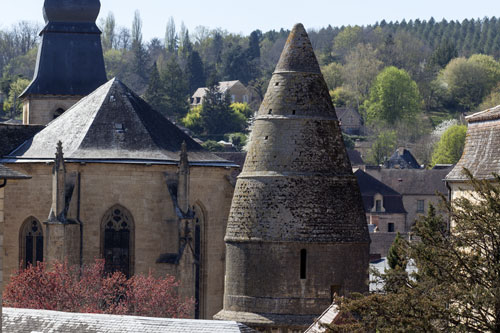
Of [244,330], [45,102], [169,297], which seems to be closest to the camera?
[244,330]

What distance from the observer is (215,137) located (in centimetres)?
15125

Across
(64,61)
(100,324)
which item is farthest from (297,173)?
(64,61)

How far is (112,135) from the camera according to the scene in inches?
2007

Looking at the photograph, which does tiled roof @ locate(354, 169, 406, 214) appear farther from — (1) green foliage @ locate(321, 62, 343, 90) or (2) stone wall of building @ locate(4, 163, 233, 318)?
(2) stone wall of building @ locate(4, 163, 233, 318)

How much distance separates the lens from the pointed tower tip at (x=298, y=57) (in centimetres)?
4012

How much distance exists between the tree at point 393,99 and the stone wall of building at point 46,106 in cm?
11495

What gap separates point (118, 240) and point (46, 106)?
42.1 feet

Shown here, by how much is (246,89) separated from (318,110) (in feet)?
468

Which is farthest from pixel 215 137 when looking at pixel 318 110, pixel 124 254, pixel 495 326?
pixel 495 326

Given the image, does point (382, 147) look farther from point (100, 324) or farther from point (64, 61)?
point (100, 324)

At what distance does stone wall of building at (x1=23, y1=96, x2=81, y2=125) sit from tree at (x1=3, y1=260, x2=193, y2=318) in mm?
13502

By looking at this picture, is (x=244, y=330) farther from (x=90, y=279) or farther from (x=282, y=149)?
(x=90, y=279)

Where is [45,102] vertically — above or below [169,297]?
above

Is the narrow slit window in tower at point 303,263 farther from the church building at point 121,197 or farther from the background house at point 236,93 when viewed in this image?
the background house at point 236,93
